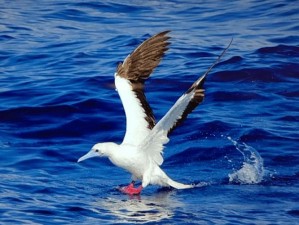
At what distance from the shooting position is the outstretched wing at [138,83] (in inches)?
484

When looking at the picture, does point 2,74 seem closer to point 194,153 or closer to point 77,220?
point 194,153

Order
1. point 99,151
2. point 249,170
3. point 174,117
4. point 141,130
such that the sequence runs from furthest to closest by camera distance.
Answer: point 249,170 < point 141,130 < point 99,151 < point 174,117

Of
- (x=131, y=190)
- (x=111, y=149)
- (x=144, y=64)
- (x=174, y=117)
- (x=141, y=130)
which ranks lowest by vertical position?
(x=131, y=190)

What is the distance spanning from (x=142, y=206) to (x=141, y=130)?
1245 mm

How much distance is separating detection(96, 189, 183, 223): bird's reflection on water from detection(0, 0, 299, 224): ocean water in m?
0.01

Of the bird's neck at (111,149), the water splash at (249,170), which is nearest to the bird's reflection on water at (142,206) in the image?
the bird's neck at (111,149)

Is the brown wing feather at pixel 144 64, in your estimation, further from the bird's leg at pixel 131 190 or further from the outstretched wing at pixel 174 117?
the bird's leg at pixel 131 190

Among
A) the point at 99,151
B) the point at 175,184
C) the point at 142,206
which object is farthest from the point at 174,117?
the point at 99,151

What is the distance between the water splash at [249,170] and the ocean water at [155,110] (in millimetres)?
26

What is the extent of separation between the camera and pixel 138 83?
1266 centimetres

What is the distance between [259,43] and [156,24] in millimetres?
2929

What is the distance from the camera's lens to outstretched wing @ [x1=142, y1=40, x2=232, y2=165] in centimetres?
1072

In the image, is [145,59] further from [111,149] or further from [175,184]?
[175,184]

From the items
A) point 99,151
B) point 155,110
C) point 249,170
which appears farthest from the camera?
point 155,110
